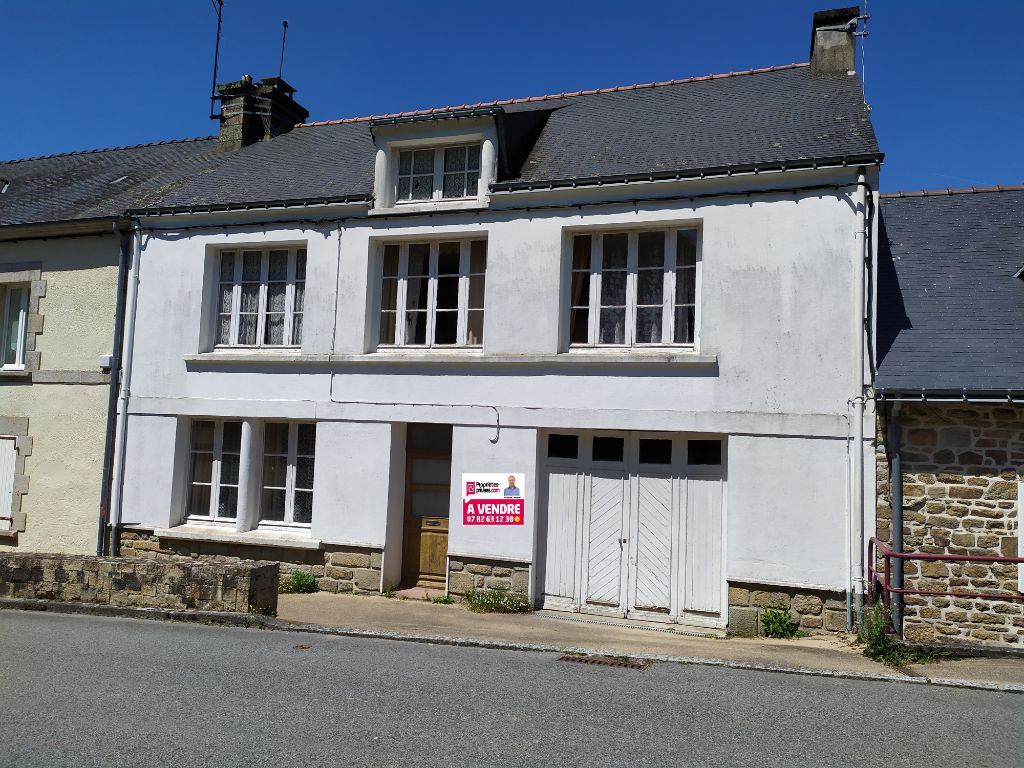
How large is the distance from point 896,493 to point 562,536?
12.5ft

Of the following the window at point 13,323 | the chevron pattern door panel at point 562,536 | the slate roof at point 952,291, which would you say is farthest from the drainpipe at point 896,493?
the window at point 13,323

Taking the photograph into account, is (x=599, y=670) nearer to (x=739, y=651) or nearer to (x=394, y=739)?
(x=739, y=651)

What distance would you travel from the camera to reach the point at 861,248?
9516 mm

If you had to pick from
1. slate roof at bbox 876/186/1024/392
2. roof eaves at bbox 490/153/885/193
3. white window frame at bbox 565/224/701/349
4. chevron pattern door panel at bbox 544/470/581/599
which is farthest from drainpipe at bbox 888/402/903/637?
chevron pattern door panel at bbox 544/470/581/599

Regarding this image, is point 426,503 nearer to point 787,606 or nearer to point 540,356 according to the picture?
point 540,356

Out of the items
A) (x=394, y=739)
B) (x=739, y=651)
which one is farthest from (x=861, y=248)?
(x=394, y=739)

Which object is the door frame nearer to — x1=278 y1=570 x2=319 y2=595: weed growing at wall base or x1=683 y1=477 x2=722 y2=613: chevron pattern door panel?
Answer: x1=278 y1=570 x2=319 y2=595: weed growing at wall base

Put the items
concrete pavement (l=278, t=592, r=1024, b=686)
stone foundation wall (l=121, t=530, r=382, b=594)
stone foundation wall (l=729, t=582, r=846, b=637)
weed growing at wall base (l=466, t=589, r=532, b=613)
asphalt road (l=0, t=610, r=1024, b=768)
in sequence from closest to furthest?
asphalt road (l=0, t=610, r=1024, b=768) → concrete pavement (l=278, t=592, r=1024, b=686) → stone foundation wall (l=729, t=582, r=846, b=637) → weed growing at wall base (l=466, t=589, r=532, b=613) → stone foundation wall (l=121, t=530, r=382, b=594)

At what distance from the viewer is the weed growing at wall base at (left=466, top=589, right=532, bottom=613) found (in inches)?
419

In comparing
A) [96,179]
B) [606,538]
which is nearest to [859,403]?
[606,538]

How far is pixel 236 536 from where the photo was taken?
12.1m

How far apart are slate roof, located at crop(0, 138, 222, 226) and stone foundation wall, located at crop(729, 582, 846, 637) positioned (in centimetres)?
1002

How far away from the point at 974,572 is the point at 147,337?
35.6 feet

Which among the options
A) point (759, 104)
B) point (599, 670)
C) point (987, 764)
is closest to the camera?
point (987, 764)
